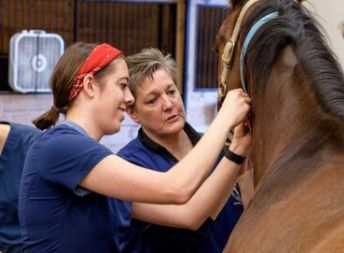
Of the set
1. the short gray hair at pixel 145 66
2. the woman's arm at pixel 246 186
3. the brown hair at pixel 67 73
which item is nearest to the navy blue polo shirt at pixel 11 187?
the short gray hair at pixel 145 66

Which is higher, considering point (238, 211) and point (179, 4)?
point (179, 4)

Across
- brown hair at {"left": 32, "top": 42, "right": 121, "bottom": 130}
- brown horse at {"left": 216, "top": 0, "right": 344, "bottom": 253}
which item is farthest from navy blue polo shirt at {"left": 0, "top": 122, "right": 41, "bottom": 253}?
brown horse at {"left": 216, "top": 0, "right": 344, "bottom": 253}

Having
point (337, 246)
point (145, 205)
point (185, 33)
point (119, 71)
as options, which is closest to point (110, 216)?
point (145, 205)

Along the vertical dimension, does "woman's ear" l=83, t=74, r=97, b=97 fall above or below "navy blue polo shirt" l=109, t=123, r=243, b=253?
above

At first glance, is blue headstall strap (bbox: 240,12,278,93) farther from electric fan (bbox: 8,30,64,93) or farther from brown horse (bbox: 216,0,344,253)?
electric fan (bbox: 8,30,64,93)

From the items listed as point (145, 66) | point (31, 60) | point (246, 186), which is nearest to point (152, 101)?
point (145, 66)

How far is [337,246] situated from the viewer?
1.22 m

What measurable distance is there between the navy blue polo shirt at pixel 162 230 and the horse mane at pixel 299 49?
48 cm

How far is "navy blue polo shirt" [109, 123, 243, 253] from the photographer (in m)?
2.10

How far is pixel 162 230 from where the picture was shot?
6.97 ft

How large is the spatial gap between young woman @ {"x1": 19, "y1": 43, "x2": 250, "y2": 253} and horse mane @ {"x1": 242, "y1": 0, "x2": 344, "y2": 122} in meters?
0.11

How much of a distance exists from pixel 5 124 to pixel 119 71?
0.80m

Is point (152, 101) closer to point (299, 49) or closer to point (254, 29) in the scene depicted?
point (254, 29)

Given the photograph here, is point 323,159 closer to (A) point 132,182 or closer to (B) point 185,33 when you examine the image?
(A) point 132,182
